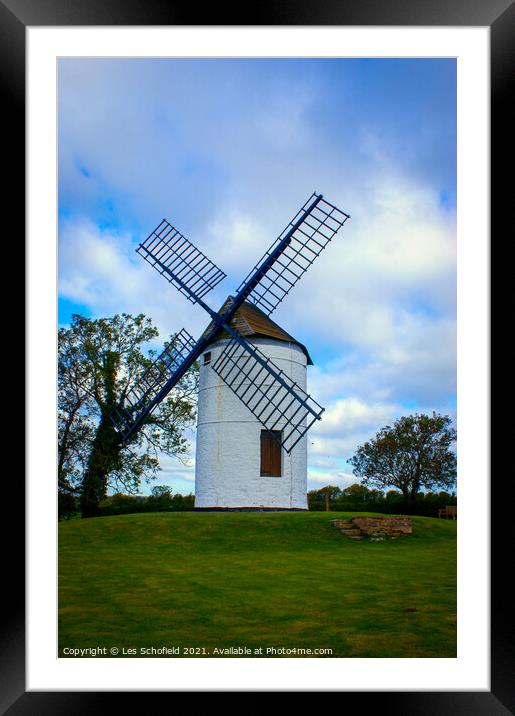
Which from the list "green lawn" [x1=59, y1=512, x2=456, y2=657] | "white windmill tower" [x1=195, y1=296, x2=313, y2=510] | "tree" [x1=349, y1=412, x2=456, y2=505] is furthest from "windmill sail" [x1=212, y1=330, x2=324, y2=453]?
"tree" [x1=349, y1=412, x2=456, y2=505]

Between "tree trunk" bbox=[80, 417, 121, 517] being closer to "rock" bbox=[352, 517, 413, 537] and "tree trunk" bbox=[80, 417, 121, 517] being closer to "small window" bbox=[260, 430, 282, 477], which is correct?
"small window" bbox=[260, 430, 282, 477]

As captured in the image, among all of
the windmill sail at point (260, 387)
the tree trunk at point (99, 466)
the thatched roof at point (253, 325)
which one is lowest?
the tree trunk at point (99, 466)

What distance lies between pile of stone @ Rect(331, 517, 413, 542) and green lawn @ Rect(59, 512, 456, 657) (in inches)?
10.7

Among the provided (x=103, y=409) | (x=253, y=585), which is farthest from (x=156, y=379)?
(x=253, y=585)

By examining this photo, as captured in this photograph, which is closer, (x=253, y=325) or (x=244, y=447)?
(x=244, y=447)

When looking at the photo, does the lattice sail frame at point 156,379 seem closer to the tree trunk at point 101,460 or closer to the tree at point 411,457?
the tree trunk at point 101,460

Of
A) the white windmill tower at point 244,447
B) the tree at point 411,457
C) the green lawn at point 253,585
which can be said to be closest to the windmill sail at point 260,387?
the white windmill tower at point 244,447

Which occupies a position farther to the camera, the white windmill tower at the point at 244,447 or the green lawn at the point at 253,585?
the white windmill tower at the point at 244,447

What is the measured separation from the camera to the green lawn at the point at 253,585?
769cm
